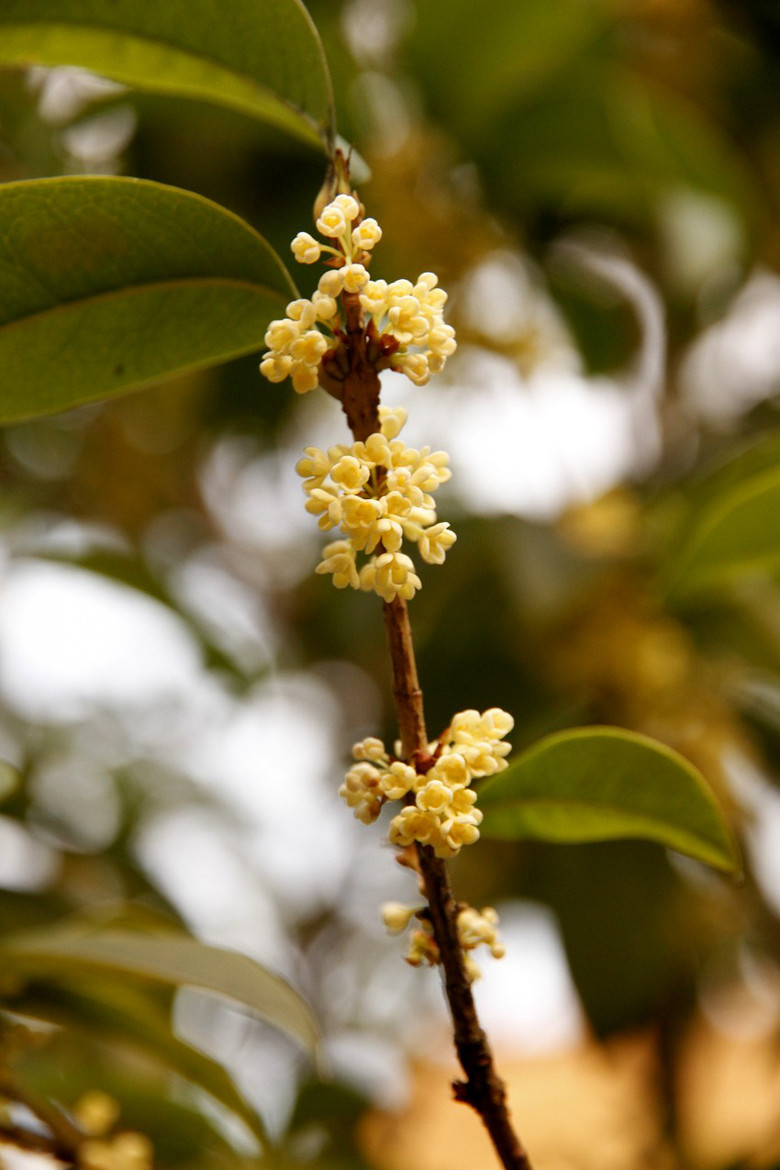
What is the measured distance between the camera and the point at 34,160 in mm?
1403

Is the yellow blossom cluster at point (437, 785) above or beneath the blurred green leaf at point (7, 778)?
beneath

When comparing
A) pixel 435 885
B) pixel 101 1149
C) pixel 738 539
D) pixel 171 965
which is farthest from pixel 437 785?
pixel 738 539

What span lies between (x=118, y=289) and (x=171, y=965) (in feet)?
1.36

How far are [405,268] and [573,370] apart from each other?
15.2 inches

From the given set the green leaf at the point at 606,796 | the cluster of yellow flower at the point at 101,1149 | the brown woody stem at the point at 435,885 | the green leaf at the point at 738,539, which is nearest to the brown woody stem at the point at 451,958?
the brown woody stem at the point at 435,885

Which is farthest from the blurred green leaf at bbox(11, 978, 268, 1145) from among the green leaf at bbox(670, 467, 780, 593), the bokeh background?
the green leaf at bbox(670, 467, 780, 593)

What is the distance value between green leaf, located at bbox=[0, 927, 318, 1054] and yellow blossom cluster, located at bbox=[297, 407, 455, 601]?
298 millimetres

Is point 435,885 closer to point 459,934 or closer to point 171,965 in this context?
point 459,934

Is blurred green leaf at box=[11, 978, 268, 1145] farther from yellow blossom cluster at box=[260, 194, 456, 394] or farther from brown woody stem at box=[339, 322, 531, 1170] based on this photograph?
yellow blossom cluster at box=[260, 194, 456, 394]

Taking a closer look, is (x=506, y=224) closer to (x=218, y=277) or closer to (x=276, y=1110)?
(x=218, y=277)

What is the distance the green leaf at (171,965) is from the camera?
674 mm

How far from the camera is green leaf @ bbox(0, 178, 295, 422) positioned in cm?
59

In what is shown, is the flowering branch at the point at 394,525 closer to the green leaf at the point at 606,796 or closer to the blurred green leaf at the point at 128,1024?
the green leaf at the point at 606,796

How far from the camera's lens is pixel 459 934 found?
519mm
